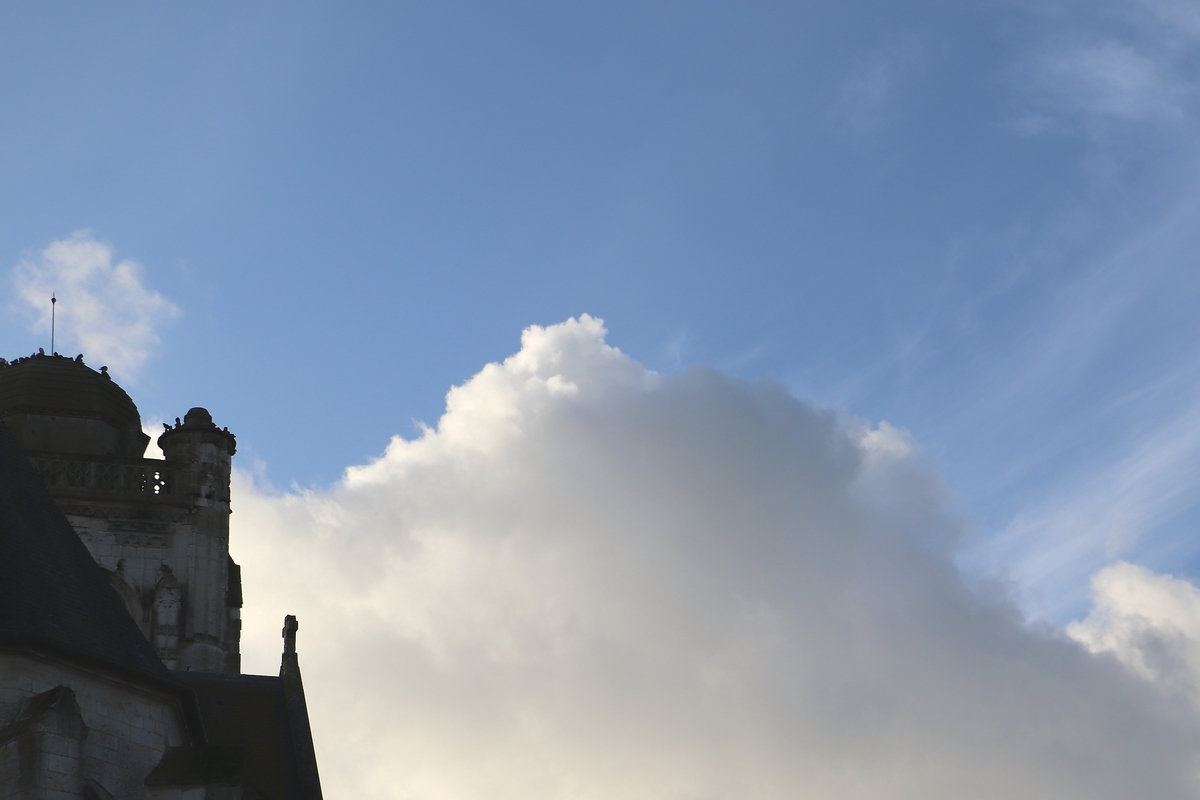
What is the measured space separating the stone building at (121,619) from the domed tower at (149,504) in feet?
0.11

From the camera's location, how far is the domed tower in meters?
29.8

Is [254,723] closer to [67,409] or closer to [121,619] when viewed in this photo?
[121,619]

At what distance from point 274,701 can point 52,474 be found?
322 inches

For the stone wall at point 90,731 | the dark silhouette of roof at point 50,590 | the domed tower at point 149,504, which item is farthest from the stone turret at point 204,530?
the stone wall at point 90,731

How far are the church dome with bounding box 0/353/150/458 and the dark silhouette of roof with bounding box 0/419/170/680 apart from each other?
1094 centimetres

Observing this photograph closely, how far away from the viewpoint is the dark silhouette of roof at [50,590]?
18484 mm

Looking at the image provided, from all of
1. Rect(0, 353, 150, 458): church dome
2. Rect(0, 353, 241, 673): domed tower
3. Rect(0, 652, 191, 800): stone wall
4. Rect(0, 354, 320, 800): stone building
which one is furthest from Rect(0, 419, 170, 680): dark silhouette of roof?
Rect(0, 353, 150, 458): church dome

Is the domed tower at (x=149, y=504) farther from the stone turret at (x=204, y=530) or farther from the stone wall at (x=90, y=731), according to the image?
the stone wall at (x=90, y=731)

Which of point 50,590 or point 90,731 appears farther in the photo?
point 50,590

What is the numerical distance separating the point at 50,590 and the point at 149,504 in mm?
11601

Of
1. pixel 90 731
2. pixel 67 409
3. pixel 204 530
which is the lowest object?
pixel 90 731

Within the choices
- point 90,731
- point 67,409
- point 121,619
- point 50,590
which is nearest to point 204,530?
point 67,409

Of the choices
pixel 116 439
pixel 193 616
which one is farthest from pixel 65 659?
pixel 116 439

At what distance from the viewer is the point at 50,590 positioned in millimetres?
19469
